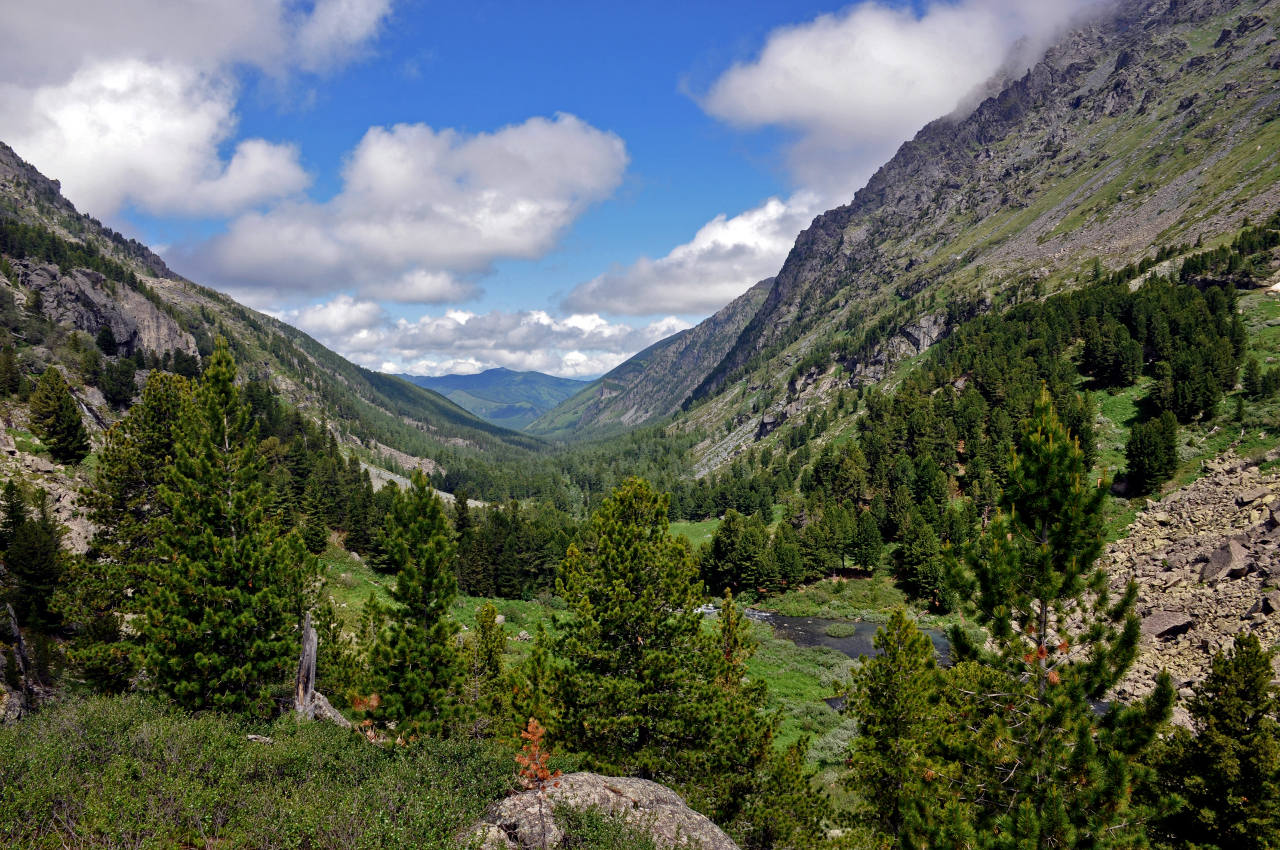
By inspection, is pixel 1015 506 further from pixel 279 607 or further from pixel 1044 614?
pixel 279 607

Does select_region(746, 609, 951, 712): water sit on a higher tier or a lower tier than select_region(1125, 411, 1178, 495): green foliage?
lower

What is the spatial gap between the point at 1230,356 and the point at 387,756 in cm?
9561

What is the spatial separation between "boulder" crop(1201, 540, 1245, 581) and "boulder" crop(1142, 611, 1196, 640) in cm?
423

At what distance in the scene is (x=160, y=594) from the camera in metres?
20.3

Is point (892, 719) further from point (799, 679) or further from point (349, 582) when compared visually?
point (349, 582)

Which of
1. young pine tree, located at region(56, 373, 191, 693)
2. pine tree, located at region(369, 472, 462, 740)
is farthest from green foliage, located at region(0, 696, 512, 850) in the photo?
young pine tree, located at region(56, 373, 191, 693)

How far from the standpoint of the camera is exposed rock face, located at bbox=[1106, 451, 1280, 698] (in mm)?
34781

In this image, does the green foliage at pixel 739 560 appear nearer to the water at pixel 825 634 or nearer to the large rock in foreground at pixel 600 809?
the water at pixel 825 634

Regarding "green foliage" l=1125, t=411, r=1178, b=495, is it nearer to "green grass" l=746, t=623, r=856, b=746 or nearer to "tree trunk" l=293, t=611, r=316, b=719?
"green grass" l=746, t=623, r=856, b=746

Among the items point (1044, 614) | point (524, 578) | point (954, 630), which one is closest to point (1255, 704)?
point (1044, 614)

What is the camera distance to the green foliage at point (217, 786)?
10.1 m

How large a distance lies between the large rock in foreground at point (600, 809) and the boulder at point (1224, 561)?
152ft

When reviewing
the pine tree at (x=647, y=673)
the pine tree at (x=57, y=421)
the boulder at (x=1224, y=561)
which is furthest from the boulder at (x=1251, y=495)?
the pine tree at (x=57, y=421)

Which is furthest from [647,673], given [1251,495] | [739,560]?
[739,560]
